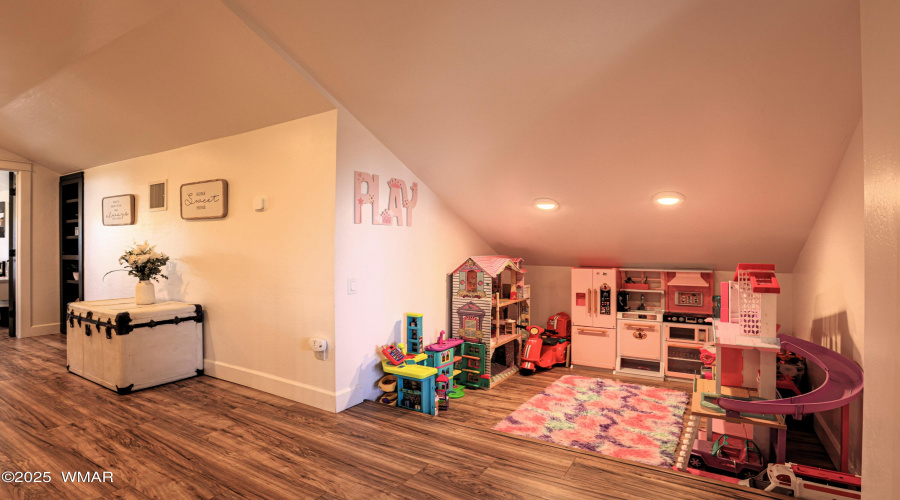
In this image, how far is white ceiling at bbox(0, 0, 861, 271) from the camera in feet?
7.00

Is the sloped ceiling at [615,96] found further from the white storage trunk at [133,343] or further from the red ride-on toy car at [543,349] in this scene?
the white storage trunk at [133,343]

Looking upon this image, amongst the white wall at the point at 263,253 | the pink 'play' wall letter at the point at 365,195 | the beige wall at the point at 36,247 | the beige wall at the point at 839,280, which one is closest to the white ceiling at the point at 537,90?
the beige wall at the point at 839,280

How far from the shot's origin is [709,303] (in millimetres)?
4305

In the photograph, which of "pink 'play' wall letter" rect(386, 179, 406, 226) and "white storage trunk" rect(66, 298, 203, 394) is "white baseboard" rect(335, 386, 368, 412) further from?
"white storage trunk" rect(66, 298, 203, 394)

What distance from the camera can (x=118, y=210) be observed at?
4906 millimetres

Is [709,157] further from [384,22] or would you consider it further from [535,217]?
[384,22]

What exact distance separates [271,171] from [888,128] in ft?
11.3

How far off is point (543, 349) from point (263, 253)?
2.91m

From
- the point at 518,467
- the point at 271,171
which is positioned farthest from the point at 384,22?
Answer: the point at 518,467

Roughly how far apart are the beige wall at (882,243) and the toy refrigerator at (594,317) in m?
3.27

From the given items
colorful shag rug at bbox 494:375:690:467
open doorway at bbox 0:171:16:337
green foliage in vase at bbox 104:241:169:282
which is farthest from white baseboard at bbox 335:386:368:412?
open doorway at bbox 0:171:16:337

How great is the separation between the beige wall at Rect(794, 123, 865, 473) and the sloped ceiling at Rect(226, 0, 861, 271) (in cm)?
14

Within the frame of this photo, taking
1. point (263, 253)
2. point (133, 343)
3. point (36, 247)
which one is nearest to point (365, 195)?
point (263, 253)

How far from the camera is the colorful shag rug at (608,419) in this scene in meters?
2.75
